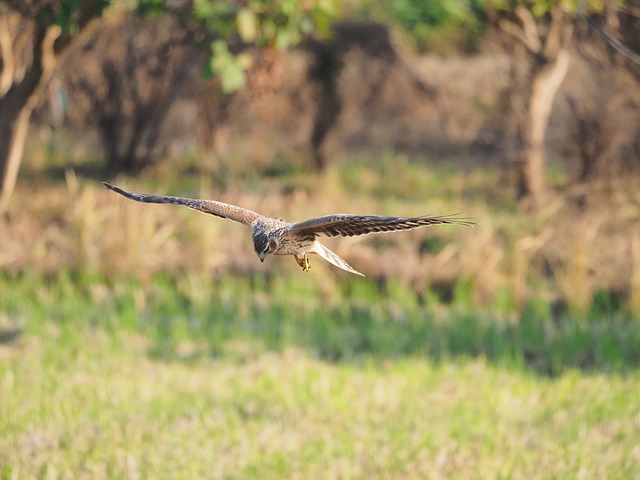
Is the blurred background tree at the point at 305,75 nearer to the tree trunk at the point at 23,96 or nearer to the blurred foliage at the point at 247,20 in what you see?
the tree trunk at the point at 23,96

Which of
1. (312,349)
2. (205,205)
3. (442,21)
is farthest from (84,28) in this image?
(442,21)

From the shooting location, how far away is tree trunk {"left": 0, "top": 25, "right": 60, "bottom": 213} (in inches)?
262

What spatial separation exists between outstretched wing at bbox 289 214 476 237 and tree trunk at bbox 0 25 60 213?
4703mm

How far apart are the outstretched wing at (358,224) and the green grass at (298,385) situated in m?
2.48

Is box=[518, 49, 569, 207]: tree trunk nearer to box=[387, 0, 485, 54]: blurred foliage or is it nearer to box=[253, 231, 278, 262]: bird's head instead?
box=[387, 0, 485, 54]: blurred foliage

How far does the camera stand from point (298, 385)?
595 cm

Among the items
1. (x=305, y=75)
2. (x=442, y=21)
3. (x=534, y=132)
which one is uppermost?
(x=442, y=21)

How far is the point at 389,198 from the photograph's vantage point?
12703 mm

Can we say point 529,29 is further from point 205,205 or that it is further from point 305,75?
point 205,205

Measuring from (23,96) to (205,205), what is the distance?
4.86 metres

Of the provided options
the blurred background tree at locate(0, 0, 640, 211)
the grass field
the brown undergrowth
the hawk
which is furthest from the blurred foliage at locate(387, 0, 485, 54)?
the hawk

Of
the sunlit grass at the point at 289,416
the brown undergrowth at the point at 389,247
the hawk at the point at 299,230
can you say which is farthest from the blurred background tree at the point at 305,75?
the hawk at the point at 299,230

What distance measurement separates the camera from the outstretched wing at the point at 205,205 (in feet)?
7.73

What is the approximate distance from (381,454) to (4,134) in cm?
376
